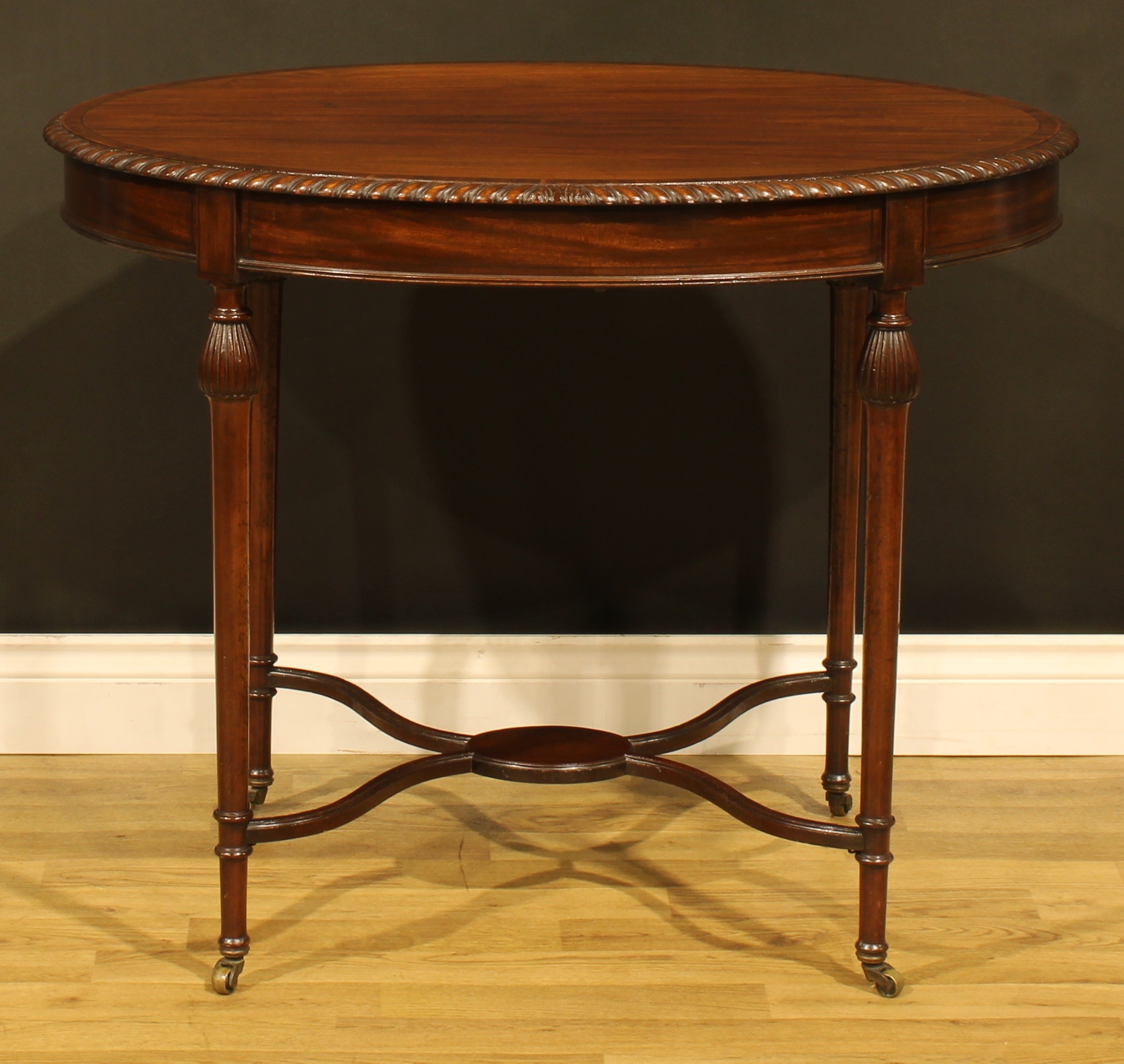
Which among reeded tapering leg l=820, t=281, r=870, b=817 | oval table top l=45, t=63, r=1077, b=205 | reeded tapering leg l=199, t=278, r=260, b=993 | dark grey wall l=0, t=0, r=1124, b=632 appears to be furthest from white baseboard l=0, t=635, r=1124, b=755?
oval table top l=45, t=63, r=1077, b=205

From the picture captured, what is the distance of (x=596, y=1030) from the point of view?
1.63 m

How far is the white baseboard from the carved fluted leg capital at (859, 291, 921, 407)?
0.77 m

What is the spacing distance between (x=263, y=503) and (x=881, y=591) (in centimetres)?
76

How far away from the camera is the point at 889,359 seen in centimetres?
149

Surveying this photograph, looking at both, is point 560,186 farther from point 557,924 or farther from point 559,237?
point 557,924

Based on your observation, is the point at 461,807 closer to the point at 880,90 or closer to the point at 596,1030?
the point at 596,1030

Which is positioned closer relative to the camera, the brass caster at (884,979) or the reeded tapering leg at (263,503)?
the brass caster at (884,979)

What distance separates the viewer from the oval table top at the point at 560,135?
1351 millimetres

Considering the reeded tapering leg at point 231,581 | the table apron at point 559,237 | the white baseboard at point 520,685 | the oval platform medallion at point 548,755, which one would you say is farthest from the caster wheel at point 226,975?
the table apron at point 559,237

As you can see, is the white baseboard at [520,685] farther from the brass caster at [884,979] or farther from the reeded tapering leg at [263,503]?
the brass caster at [884,979]

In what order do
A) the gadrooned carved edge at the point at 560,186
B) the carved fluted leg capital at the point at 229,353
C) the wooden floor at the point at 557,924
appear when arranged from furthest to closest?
the wooden floor at the point at 557,924 → the carved fluted leg capital at the point at 229,353 → the gadrooned carved edge at the point at 560,186

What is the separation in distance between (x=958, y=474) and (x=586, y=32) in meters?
0.77

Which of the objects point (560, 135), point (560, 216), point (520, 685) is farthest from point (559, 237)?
point (520, 685)

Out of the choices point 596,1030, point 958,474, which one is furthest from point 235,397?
point 958,474
